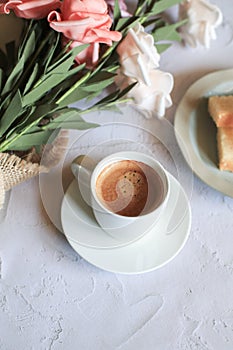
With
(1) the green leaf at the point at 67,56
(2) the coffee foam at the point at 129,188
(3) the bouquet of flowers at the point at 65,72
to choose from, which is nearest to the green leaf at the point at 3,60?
(3) the bouquet of flowers at the point at 65,72

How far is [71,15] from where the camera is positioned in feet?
2.12

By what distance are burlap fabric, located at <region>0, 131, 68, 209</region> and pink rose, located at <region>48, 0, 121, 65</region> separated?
0.13 m

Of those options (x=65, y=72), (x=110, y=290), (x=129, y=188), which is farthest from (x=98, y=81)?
(x=110, y=290)

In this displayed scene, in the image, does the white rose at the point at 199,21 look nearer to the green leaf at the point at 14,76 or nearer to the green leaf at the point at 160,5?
the green leaf at the point at 160,5

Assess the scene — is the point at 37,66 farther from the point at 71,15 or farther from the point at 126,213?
the point at 126,213

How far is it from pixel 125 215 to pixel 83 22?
0.77 feet

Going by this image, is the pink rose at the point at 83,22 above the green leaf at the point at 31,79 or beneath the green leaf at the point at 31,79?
above

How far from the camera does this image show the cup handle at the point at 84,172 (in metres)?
→ 0.67

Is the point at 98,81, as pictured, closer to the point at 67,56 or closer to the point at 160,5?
the point at 67,56

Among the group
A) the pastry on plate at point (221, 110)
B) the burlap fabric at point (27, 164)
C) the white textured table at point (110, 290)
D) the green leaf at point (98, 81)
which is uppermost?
the green leaf at point (98, 81)

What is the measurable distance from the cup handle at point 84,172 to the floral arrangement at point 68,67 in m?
0.05

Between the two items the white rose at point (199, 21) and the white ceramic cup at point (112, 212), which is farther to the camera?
the white rose at point (199, 21)

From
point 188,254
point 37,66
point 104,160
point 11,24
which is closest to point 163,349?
point 188,254

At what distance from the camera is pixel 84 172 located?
2.23ft
